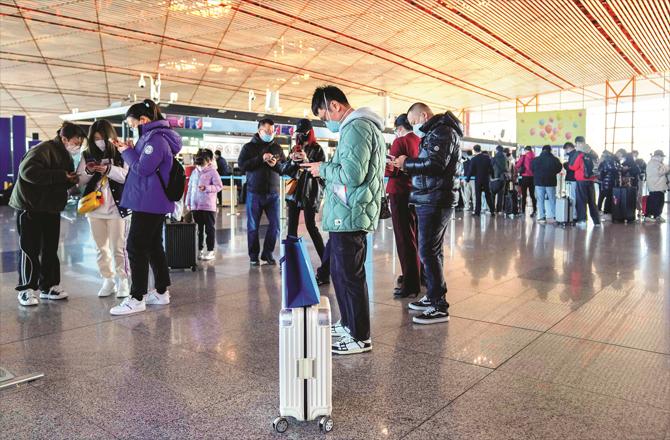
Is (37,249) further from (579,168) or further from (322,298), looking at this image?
(579,168)

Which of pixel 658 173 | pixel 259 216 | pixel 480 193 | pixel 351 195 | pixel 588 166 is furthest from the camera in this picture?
pixel 480 193

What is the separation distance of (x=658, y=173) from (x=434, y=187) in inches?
404

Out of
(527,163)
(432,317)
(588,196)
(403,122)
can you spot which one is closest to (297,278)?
(432,317)

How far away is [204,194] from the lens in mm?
7059

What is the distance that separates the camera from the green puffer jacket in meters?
3.05

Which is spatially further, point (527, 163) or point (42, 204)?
point (527, 163)

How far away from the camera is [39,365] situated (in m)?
3.11

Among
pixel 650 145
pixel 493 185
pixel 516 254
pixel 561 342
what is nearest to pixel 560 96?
pixel 650 145

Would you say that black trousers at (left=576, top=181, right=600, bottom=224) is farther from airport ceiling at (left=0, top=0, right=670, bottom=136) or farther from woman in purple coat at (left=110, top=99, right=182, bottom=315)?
woman in purple coat at (left=110, top=99, right=182, bottom=315)

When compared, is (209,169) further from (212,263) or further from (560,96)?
(560,96)

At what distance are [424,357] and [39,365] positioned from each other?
7.30 ft

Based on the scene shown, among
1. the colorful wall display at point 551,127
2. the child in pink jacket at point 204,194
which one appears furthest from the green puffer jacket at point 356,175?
the colorful wall display at point 551,127

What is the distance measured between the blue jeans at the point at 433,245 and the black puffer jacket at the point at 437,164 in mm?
71

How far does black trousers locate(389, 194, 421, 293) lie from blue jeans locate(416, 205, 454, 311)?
0.79m
